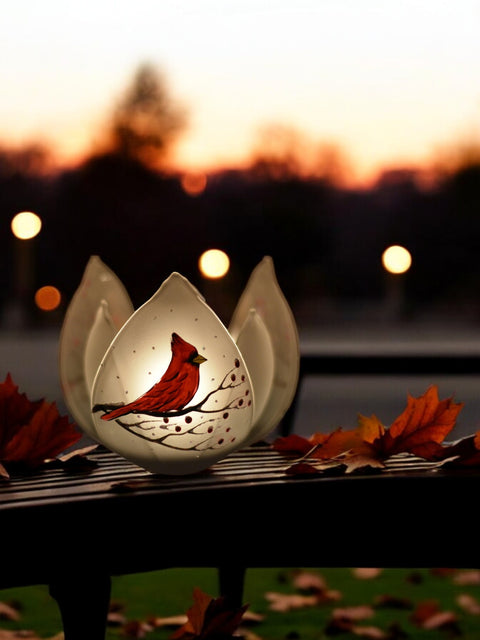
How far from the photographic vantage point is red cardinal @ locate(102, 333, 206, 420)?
1574mm

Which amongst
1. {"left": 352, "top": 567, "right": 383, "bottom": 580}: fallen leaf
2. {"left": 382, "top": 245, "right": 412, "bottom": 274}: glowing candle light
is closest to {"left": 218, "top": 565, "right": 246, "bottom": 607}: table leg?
{"left": 352, "top": 567, "right": 383, "bottom": 580}: fallen leaf

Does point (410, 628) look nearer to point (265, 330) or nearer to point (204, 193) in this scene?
point (265, 330)

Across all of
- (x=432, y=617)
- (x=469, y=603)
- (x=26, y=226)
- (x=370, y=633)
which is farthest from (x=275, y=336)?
(x=26, y=226)

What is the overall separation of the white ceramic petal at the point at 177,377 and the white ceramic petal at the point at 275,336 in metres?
0.19

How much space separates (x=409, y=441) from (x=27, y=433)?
2.27 ft

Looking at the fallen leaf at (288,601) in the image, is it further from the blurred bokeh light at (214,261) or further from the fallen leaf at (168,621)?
the blurred bokeh light at (214,261)

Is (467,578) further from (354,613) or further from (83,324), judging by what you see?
(83,324)

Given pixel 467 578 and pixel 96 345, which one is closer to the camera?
pixel 96 345

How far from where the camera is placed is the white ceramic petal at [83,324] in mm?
1787

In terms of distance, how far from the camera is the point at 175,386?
158 centimetres

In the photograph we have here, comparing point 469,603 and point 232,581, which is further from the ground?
point 232,581

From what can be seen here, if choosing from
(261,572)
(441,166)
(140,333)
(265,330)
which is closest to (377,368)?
(261,572)

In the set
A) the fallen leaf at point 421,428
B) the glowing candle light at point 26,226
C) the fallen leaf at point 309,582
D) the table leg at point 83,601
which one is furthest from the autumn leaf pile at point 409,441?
the glowing candle light at point 26,226

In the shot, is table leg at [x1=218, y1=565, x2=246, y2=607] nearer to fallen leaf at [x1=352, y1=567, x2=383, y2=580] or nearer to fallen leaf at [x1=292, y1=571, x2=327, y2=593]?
fallen leaf at [x1=292, y1=571, x2=327, y2=593]
